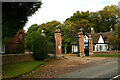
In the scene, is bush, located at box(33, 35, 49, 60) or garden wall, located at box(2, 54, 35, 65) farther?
bush, located at box(33, 35, 49, 60)

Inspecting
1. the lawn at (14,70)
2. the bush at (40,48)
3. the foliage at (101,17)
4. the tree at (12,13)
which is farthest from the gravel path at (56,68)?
the foliage at (101,17)

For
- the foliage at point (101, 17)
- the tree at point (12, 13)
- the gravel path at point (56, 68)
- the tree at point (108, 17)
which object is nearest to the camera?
the tree at point (12, 13)

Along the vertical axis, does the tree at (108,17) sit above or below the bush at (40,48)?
above

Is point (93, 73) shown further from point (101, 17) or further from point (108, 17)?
point (108, 17)

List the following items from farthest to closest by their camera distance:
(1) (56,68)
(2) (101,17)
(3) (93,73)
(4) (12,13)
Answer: (2) (101,17) → (1) (56,68) → (3) (93,73) → (4) (12,13)

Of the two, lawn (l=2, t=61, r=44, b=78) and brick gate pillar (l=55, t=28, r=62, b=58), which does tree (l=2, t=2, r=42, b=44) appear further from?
brick gate pillar (l=55, t=28, r=62, b=58)

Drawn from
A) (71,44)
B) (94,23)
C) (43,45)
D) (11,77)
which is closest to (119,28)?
(43,45)

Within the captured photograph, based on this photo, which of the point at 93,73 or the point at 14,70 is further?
the point at 14,70

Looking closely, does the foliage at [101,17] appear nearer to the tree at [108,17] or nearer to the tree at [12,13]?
the tree at [108,17]

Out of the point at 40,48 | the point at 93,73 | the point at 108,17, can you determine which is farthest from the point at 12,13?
the point at 108,17

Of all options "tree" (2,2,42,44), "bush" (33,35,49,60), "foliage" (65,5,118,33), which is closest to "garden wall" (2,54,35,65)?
"bush" (33,35,49,60)

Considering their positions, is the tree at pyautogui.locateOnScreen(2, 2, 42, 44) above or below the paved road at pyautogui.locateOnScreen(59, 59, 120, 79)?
above

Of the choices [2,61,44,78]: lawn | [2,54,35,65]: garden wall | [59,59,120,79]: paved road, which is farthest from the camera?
[2,54,35,65]: garden wall

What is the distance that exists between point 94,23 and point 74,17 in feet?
29.3
